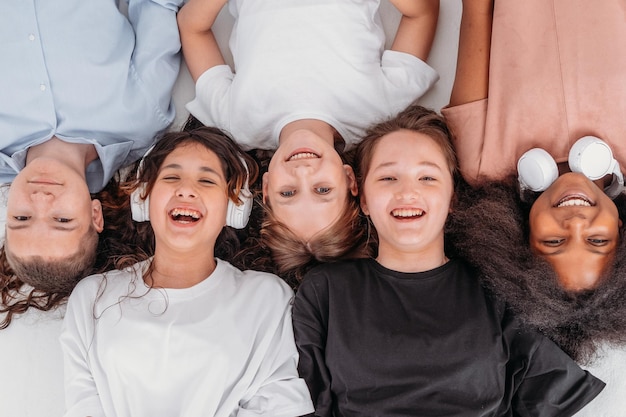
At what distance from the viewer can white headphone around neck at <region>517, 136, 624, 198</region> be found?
137 cm

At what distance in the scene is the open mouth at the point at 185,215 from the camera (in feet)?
4.92

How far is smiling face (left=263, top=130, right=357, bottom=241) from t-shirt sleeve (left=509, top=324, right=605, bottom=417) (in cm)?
50

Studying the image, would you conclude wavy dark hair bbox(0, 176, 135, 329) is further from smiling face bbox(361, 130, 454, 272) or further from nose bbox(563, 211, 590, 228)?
nose bbox(563, 211, 590, 228)

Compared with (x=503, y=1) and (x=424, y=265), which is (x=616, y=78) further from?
(x=424, y=265)

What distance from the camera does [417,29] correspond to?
165 centimetres

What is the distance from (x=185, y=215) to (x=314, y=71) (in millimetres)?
460

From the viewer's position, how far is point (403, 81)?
163 centimetres

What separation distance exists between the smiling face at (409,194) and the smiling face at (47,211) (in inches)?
26.2

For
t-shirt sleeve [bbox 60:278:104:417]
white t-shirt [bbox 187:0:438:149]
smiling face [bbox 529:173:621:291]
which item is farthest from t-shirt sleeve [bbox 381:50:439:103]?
t-shirt sleeve [bbox 60:278:104:417]

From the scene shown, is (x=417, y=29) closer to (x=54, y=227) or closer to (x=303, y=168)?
(x=303, y=168)

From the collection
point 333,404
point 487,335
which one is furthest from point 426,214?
point 333,404

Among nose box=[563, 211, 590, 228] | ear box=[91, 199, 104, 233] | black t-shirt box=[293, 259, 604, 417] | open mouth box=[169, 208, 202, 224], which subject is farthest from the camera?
ear box=[91, 199, 104, 233]

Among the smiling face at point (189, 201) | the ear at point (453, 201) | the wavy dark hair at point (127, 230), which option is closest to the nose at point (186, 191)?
the smiling face at point (189, 201)

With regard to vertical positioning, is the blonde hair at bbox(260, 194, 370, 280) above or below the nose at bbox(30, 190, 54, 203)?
below
